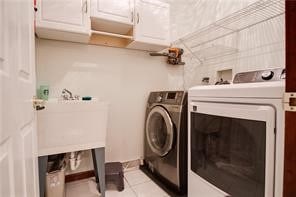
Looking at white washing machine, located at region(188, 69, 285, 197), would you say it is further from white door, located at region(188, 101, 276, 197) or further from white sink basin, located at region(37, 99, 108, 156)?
white sink basin, located at region(37, 99, 108, 156)

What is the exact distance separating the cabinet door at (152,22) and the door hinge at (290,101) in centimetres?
153

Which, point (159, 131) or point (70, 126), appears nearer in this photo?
point (70, 126)

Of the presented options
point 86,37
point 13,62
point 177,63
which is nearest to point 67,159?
point 86,37

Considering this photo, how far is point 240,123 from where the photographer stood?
0.93 meters

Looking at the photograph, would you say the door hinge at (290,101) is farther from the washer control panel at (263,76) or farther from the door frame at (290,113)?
the washer control panel at (263,76)

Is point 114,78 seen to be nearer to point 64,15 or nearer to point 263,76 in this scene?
point 64,15

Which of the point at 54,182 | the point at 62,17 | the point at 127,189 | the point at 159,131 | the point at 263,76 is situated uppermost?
the point at 62,17

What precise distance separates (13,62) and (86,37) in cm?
122

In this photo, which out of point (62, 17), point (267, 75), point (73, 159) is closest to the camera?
point (267, 75)

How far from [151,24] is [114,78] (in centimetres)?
77

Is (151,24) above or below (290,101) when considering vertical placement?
above

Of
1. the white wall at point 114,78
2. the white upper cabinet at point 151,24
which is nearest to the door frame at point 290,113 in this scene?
the white upper cabinet at point 151,24

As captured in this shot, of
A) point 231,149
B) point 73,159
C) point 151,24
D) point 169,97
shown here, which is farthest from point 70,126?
point 151,24

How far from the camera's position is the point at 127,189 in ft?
5.53
